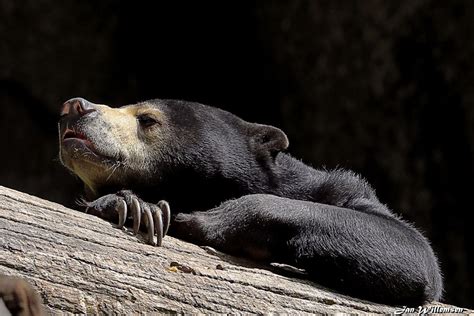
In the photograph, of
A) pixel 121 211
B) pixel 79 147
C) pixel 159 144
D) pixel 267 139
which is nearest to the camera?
pixel 121 211

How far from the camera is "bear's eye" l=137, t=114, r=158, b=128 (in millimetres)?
4930

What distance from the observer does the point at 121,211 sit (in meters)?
4.16

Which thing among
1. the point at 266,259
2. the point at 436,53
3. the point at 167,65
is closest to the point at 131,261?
the point at 266,259

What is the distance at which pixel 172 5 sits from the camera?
33.9 ft

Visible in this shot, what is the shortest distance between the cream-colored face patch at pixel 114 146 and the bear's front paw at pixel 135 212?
0.90 ft

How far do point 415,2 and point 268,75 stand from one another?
183 cm

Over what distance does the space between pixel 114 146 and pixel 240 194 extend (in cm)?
74

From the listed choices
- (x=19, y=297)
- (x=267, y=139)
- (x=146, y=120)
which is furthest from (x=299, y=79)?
(x=19, y=297)

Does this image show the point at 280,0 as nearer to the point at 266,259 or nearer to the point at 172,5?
the point at 172,5

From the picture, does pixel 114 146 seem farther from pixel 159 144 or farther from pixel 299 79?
pixel 299 79

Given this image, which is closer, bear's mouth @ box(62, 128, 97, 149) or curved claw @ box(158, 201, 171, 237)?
curved claw @ box(158, 201, 171, 237)

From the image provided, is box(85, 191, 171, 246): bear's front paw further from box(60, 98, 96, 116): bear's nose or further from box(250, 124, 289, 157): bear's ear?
box(250, 124, 289, 157): bear's ear

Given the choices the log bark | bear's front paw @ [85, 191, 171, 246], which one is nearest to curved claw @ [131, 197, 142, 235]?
bear's front paw @ [85, 191, 171, 246]

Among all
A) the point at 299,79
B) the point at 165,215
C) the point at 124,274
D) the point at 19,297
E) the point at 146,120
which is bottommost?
the point at 19,297
